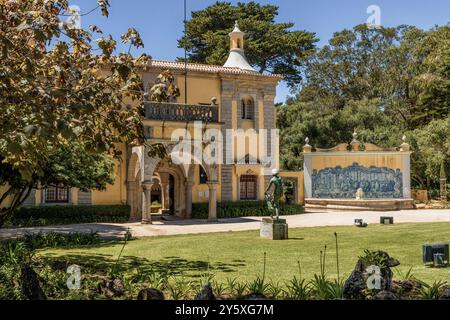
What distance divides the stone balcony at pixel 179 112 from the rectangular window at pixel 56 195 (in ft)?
20.2

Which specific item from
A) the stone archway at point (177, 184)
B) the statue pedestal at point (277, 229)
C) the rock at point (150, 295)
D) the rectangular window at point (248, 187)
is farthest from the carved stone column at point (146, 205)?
the rock at point (150, 295)

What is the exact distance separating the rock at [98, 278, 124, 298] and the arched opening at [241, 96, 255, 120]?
23.6 m

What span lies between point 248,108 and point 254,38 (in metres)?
16.0

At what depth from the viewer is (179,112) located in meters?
25.8

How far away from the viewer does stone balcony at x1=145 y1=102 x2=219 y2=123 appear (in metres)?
25.3

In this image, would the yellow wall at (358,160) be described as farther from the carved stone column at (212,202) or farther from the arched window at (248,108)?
the carved stone column at (212,202)

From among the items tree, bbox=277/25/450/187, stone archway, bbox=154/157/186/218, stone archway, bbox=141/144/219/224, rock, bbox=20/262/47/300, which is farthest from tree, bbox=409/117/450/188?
rock, bbox=20/262/47/300

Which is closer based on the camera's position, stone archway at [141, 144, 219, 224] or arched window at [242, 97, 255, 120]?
stone archway at [141, 144, 219, 224]

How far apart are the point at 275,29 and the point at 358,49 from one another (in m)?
9.12

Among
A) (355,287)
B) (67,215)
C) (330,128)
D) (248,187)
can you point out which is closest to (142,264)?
(355,287)

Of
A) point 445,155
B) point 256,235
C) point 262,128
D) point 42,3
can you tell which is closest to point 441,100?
point 445,155

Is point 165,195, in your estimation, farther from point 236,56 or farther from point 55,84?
point 55,84

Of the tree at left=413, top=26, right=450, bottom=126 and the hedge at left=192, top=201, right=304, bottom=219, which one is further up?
the tree at left=413, top=26, right=450, bottom=126

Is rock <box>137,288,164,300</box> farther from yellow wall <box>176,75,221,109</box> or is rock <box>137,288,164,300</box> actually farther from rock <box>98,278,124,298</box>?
yellow wall <box>176,75,221,109</box>
